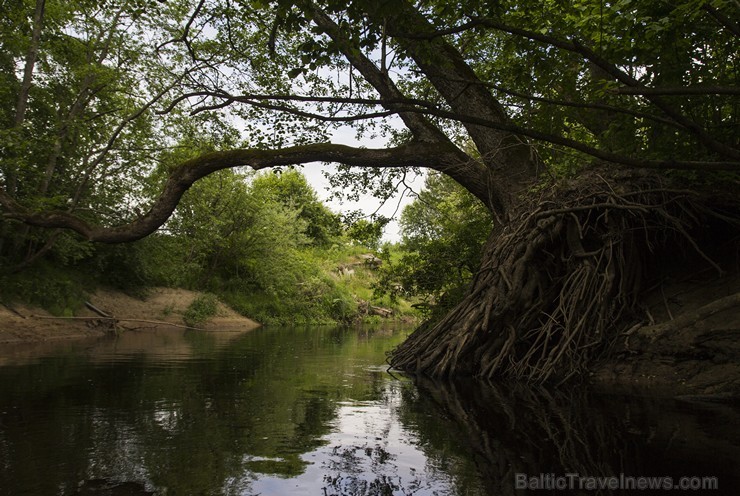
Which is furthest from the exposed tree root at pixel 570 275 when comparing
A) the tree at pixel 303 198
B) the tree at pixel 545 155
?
the tree at pixel 303 198

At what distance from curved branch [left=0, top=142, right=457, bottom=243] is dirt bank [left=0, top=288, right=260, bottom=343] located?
14.5ft

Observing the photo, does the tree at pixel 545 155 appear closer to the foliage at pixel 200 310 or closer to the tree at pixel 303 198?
the foliage at pixel 200 310

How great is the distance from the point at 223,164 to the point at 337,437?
246 inches

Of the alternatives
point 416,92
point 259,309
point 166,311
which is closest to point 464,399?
point 416,92

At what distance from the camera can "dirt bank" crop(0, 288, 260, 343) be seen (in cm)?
1311

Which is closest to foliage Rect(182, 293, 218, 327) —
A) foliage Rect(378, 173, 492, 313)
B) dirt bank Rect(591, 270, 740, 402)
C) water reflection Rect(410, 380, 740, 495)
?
foliage Rect(378, 173, 492, 313)

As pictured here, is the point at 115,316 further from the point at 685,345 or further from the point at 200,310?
the point at 685,345

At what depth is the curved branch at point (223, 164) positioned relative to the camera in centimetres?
917

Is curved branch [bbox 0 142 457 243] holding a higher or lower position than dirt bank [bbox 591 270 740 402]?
higher

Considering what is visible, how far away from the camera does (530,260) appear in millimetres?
8070

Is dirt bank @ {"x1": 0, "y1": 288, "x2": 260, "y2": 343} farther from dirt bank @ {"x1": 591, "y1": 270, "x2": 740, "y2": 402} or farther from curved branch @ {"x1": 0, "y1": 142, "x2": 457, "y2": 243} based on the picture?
dirt bank @ {"x1": 591, "y1": 270, "x2": 740, "y2": 402}

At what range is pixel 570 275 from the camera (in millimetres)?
7969

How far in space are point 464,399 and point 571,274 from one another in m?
2.97

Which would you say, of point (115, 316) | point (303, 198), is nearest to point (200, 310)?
point (115, 316)
